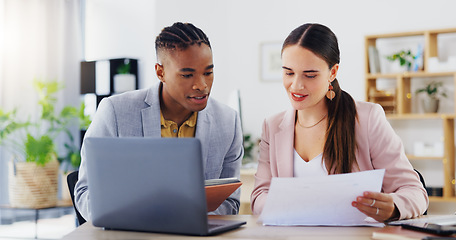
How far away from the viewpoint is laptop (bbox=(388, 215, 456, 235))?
1.30 meters

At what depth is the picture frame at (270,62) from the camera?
18.7ft

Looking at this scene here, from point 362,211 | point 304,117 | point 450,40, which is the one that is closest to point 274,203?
point 362,211

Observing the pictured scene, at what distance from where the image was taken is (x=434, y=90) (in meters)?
4.86

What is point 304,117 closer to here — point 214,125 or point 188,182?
point 214,125

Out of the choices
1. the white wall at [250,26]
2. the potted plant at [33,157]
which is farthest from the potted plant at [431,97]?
the potted plant at [33,157]

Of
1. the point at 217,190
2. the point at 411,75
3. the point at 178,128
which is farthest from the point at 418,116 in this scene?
the point at 217,190

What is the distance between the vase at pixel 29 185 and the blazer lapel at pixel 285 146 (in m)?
3.26

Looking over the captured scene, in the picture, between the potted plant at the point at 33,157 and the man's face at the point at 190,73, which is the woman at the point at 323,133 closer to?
the man's face at the point at 190,73

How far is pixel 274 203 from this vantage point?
1419 mm

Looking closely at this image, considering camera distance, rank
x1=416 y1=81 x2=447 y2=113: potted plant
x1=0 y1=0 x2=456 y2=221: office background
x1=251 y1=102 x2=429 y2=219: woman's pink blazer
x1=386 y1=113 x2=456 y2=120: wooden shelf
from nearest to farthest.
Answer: x1=251 y1=102 x2=429 y2=219: woman's pink blazer → x1=386 y1=113 x2=456 y2=120: wooden shelf → x1=416 y1=81 x2=447 y2=113: potted plant → x1=0 y1=0 x2=456 y2=221: office background

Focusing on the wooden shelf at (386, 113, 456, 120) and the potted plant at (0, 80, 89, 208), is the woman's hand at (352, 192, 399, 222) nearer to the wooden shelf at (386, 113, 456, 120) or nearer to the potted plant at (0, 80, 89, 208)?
the wooden shelf at (386, 113, 456, 120)

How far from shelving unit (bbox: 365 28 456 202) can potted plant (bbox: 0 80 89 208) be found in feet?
9.20

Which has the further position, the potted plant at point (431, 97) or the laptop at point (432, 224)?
the potted plant at point (431, 97)

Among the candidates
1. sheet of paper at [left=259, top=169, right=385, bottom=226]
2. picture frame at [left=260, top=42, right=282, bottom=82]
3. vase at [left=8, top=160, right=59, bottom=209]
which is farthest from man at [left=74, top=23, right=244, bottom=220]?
picture frame at [left=260, top=42, right=282, bottom=82]
